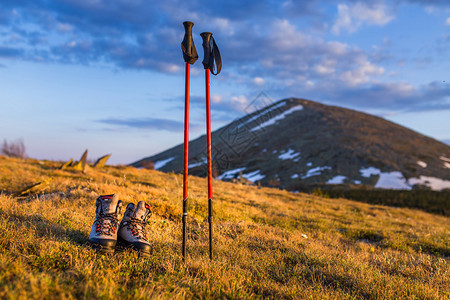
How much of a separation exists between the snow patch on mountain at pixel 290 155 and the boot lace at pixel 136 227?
5265cm

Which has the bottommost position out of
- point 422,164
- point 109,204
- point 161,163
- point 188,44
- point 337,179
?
point 109,204

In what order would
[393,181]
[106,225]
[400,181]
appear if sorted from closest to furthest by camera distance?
[106,225] → [393,181] → [400,181]

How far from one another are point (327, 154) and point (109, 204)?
180 feet

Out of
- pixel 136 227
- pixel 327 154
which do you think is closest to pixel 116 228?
pixel 136 227

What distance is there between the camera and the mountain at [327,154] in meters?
45.3

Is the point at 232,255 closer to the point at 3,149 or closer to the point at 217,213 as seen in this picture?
the point at 217,213

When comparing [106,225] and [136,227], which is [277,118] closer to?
[136,227]

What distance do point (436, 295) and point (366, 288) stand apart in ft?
2.82

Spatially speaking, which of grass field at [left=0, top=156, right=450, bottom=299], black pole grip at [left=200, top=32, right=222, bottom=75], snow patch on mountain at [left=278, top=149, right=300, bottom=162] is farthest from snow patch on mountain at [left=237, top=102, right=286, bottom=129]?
black pole grip at [left=200, top=32, right=222, bottom=75]

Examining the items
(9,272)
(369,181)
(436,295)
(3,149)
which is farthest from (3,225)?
(369,181)

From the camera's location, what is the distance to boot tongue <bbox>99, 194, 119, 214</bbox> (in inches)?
180

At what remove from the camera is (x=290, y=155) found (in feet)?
193

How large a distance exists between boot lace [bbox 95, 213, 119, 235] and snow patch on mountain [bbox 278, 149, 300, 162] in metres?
52.9

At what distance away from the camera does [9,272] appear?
3049 mm
